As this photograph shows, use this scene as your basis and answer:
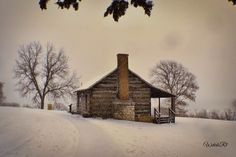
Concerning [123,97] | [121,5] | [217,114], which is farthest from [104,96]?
[121,5]

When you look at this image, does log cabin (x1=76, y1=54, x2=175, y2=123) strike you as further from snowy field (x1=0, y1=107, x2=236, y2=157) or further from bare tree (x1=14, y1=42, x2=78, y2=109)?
snowy field (x1=0, y1=107, x2=236, y2=157)

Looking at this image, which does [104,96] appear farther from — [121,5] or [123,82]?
[121,5]

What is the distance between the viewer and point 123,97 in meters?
10.7

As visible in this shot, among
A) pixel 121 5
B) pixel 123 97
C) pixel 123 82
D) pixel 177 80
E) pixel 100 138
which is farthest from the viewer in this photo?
pixel 123 82

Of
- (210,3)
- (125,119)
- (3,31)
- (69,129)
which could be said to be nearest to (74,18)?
(3,31)

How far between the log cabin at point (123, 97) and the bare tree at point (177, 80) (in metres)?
0.29

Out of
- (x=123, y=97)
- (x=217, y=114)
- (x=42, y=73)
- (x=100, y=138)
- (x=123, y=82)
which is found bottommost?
(x=100, y=138)

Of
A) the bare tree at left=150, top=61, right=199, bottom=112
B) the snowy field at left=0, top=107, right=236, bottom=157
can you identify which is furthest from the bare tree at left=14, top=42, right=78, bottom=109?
the bare tree at left=150, top=61, right=199, bottom=112

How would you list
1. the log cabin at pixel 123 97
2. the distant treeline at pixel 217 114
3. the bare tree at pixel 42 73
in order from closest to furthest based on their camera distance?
the distant treeline at pixel 217 114
the bare tree at pixel 42 73
the log cabin at pixel 123 97

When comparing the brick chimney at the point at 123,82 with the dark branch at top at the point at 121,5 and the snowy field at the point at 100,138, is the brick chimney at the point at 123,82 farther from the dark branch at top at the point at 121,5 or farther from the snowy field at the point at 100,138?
the dark branch at top at the point at 121,5

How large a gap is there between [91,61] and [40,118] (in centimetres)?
220

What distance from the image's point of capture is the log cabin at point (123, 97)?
10.3 meters

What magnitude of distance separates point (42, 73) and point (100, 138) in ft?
9.16

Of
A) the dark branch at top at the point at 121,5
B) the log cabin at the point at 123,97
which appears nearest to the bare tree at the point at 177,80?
the log cabin at the point at 123,97
